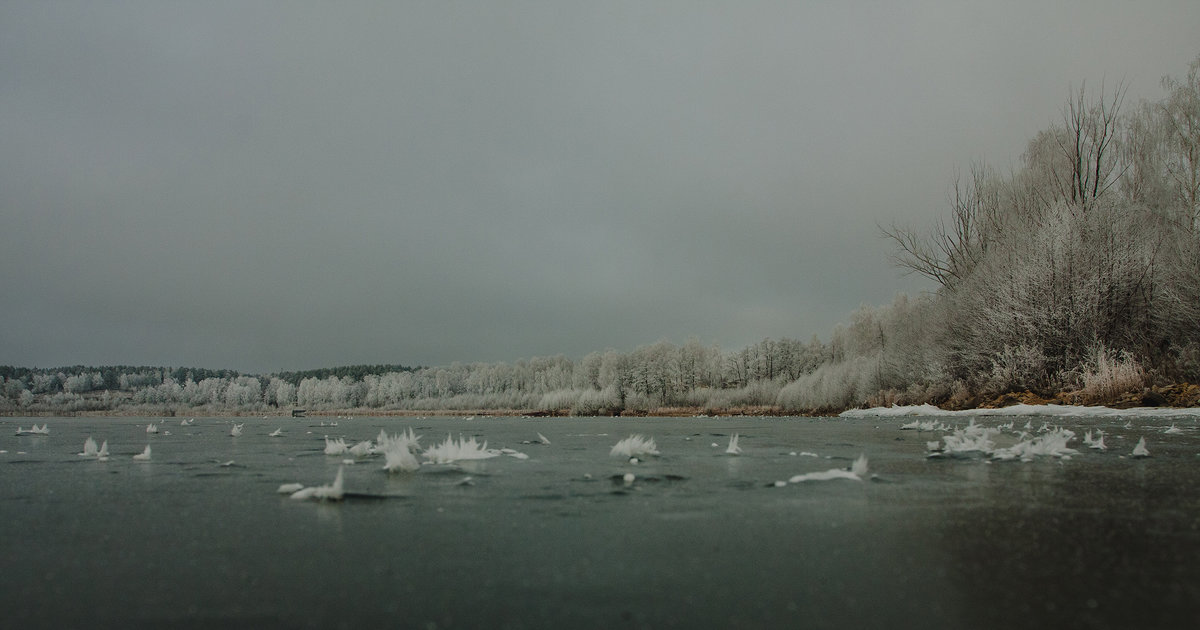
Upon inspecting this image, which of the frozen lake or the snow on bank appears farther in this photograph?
the snow on bank

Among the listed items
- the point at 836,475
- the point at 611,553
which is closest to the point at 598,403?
the point at 836,475

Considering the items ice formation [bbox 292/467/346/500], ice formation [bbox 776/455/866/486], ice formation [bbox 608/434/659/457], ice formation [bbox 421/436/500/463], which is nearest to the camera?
ice formation [bbox 292/467/346/500]

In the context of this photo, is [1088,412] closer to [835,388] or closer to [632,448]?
[632,448]

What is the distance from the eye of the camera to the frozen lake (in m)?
2.24

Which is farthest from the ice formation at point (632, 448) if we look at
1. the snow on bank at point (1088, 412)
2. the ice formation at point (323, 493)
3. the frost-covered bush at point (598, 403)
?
the frost-covered bush at point (598, 403)

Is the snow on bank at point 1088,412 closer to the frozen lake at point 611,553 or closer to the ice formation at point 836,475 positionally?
the frozen lake at point 611,553

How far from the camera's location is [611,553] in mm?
3176

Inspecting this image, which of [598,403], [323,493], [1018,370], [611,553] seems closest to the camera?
[611,553]

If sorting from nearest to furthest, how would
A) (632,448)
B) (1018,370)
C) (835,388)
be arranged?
(632,448) < (1018,370) < (835,388)

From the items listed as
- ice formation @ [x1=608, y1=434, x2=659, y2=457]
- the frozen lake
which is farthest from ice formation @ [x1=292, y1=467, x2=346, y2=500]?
ice formation @ [x1=608, y1=434, x2=659, y2=457]

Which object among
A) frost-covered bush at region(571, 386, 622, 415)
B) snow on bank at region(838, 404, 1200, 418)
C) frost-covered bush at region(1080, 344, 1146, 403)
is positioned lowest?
frost-covered bush at region(571, 386, 622, 415)

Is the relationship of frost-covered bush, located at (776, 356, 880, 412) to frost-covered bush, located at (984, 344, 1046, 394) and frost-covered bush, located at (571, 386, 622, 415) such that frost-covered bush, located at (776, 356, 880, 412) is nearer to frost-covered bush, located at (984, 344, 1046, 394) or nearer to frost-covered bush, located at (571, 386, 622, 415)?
frost-covered bush, located at (984, 344, 1046, 394)

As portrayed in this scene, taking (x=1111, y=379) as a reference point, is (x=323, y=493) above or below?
below

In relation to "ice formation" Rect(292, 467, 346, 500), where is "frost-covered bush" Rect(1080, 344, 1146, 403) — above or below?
above
